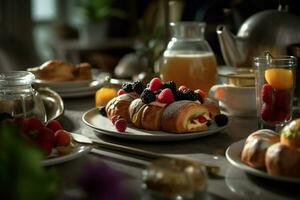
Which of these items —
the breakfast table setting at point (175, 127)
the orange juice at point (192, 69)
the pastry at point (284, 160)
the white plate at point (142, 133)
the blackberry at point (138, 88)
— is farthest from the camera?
the orange juice at point (192, 69)

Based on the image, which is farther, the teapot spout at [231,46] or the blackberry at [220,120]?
the teapot spout at [231,46]

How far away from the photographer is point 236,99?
1247 mm

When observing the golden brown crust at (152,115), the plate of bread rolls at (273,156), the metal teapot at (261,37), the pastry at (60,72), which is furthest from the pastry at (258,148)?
the pastry at (60,72)

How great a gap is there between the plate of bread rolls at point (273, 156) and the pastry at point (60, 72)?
0.87 metres

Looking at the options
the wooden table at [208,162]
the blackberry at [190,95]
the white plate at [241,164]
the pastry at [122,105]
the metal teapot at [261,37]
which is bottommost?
the wooden table at [208,162]

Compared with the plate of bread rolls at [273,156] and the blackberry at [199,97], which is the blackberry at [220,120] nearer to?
the blackberry at [199,97]

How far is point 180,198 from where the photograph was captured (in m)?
0.63

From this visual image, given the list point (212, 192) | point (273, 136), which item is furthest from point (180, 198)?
point (273, 136)

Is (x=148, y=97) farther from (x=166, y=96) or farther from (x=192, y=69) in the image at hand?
(x=192, y=69)

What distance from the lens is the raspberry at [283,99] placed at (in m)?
1.05

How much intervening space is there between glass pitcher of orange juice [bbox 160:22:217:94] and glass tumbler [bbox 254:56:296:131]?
302mm

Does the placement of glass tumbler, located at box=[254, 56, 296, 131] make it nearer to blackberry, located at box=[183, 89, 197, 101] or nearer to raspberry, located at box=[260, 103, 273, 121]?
raspberry, located at box=[260, 103, 273, 121]

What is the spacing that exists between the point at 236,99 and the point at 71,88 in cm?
53

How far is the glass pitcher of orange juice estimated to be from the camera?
138cm
